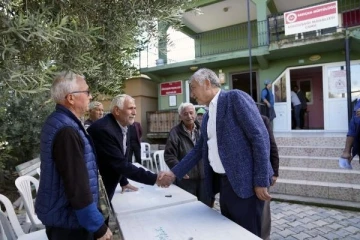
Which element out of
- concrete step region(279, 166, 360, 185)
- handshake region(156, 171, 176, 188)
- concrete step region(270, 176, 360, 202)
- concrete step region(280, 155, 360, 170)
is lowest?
concrete step region(270, 176, 360, 202)

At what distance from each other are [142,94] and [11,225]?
11.0 metres

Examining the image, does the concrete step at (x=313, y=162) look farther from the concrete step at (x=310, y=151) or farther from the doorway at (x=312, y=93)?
the doorway at (x=312, y=93)

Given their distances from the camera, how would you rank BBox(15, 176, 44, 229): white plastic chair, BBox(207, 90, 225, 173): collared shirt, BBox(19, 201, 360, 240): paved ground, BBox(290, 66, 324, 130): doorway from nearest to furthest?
BBox(207, 90, 225, 173): collared shirt < BBox(15, 176, 44, 229): white plastic chair < BBox(19, 201, 360, 240): paved ground < BBox(290, 66, 324, 130): doorway

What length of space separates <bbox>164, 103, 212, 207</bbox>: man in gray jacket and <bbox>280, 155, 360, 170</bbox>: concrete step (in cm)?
378

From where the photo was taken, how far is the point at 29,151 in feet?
23.5

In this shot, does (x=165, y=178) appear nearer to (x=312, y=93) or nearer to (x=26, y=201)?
(x=26, y=201)

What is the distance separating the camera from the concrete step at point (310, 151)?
21.1 feet

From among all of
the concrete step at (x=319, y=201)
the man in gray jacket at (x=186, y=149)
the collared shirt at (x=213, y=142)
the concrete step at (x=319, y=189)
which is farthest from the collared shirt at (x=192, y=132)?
the concrete step at (x=319, y=189)

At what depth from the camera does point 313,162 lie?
246 inches

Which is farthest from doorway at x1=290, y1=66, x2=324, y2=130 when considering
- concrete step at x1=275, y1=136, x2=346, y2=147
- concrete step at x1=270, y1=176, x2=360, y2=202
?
concrete step at x1=270, y1=176, x2=360, y2=202

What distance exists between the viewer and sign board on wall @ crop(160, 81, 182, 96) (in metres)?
13.3

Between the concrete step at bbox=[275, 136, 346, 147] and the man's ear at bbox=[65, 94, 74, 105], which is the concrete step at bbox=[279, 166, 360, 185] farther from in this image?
the man's ear at bbox=[65, 94, 74, 105]

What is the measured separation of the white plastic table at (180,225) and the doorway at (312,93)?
1180 centimetres

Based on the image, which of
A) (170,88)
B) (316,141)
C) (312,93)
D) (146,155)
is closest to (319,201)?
(316,141)
